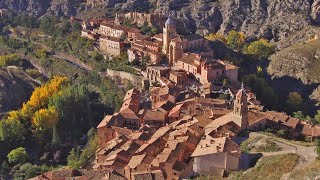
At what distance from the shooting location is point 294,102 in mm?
83438

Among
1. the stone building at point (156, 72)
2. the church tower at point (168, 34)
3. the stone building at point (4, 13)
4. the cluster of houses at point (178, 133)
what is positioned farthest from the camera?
the stone building at point (4, 13)

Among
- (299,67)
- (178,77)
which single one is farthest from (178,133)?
(299,67)

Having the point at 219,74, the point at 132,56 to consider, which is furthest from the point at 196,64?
the point at 132,56

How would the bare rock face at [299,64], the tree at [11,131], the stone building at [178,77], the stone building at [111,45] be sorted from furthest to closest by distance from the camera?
the bare rock face at [299,64] → the stone building at [111,45] → the stone building at [178,77] → the tree at [11,131]

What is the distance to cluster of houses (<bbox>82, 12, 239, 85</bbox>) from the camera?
76.2 m

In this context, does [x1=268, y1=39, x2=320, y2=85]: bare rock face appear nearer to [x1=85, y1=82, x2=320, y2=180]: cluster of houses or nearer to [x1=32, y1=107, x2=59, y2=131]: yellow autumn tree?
[x1=85, y1=82, x2=320, y2=180]: cluster of houses

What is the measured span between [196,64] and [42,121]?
978 inches

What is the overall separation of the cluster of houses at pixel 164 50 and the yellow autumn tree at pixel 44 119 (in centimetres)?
1676

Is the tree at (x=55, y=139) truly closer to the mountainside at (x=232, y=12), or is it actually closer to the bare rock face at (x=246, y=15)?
the mountainside at (x=232, y=12)

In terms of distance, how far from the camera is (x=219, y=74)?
2977 inches

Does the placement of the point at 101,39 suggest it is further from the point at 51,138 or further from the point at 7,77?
the point at 51,138

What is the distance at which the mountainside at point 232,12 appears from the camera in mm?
129875

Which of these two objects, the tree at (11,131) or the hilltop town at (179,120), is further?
the tree at (11,131)

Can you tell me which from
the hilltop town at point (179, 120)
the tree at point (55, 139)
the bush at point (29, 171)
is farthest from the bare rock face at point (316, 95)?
the bush at point (29, 171)
